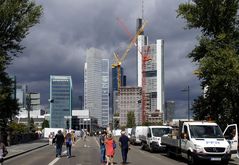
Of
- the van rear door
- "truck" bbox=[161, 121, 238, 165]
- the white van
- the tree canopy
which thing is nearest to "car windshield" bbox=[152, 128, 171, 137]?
the tree canopy

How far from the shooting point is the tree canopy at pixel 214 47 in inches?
1567

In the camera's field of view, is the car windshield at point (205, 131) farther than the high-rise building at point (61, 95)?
No

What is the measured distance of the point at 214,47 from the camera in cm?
4219

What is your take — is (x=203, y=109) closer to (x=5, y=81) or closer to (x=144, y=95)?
(x=5, y=81)

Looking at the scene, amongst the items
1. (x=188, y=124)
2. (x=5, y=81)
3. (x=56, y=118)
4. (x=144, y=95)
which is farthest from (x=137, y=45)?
(x=188, y=124)

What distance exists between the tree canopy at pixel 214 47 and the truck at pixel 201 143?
1237 centimetres

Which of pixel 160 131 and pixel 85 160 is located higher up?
pixel 160 131

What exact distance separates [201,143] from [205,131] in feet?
6.52

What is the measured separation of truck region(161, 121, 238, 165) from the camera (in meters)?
24.0

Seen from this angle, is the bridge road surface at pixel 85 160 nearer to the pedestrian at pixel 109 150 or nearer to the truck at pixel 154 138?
the pedestrian at pixel 109 150

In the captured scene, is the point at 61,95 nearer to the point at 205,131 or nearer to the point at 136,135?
the point at 136,135

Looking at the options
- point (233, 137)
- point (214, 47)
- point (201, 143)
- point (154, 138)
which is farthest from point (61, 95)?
point (201, 143)

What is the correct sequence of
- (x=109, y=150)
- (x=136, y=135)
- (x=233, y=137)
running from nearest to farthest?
(x=109, y=150) < (x=233, y=137) < (x=136, y=135)

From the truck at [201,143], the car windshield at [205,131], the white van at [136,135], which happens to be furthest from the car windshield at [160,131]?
the car windshield at [205,131]
